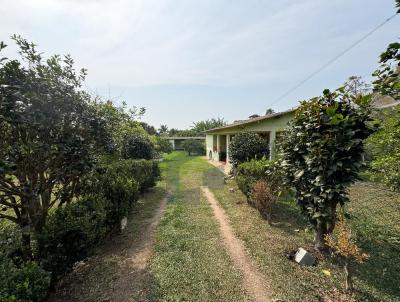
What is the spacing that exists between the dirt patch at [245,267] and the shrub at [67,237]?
302 cm

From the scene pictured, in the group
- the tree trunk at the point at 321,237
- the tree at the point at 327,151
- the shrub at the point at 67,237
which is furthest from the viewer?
the tree trunk at the point at 321,237

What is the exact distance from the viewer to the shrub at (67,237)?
147 inches

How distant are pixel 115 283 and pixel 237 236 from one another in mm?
3255

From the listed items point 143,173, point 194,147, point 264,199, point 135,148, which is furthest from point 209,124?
point 264,199

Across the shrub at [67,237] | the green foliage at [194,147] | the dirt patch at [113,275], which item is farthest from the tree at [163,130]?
the shrub at [67,237]

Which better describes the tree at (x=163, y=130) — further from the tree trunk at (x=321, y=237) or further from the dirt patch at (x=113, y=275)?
the tree trunk at (x=321, y=237)

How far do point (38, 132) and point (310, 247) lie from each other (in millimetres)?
6223

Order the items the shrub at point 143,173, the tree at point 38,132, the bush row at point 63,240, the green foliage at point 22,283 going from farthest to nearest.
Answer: the shrub at point 143,173 < the tree at point 38,132 < the bush row at point 63,240 < the green foliage at point 22,283

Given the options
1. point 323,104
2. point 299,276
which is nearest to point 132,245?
point 299,276

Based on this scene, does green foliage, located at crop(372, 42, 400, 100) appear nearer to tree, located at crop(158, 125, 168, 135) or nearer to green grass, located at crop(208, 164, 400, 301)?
green grass, located at crop(208, 164, 400, 301)

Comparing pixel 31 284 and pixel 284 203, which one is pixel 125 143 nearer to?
pixel 284 203

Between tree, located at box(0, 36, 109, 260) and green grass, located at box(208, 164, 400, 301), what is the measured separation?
14.1 ft

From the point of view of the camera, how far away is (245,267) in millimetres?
4672

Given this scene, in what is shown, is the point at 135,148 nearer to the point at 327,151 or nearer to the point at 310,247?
the point at 310,247
